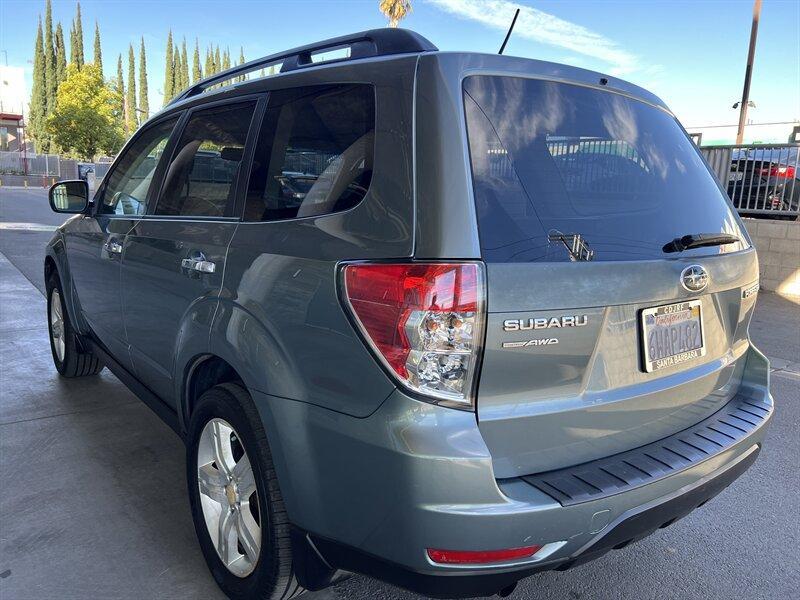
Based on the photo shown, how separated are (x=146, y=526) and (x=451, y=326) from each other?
6.66 ft

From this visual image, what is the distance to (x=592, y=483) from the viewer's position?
1829mm

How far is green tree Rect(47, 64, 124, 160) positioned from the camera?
4684 cm

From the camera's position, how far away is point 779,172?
387 inches

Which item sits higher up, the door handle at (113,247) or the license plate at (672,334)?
the door handle at (113,247)

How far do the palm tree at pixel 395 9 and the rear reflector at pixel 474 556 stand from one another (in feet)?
119

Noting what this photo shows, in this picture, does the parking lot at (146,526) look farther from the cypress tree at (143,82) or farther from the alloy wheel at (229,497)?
the cypress tree at (143,82)

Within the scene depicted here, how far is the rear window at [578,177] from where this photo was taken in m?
1.83

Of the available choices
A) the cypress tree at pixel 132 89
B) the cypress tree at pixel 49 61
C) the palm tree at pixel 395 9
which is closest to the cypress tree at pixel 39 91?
the cypress tree at pixel 49 61

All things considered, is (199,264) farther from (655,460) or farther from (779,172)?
(779,172)

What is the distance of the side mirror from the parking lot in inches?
52.2

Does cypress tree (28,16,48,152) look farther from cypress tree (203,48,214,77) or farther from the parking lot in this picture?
the parking lot

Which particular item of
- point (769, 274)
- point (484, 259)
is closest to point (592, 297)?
point (484, 259)

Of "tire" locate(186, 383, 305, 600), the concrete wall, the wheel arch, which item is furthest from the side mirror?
the concrete wall

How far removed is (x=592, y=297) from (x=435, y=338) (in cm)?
51
